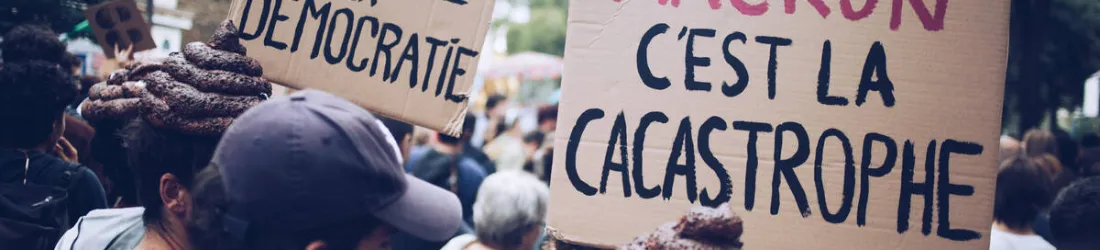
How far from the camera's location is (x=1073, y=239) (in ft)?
12.4

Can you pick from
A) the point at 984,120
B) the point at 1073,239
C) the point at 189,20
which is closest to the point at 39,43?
the point at 984,120

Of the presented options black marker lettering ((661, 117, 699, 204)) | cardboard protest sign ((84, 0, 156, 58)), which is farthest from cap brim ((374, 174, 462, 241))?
cardboard protest sign ((84, 0, 156, 58))

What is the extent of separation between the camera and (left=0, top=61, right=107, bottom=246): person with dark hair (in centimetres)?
334

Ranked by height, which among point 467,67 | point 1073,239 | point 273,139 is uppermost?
point 467,67

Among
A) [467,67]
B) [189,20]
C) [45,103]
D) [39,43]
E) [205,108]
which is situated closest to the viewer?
[205,108]

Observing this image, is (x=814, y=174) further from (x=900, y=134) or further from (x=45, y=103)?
(x=45, y=103)

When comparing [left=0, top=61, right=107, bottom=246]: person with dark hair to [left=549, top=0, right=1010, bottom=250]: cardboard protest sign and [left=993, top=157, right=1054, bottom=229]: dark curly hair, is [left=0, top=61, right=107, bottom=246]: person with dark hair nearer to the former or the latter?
[left=549, top=0, right=1010, bottom=250]: cardboard protest sign

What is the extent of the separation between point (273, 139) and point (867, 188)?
158 cm

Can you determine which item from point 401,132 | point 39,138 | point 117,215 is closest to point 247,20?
point 117,215

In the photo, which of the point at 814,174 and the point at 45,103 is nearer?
the point at 814,174

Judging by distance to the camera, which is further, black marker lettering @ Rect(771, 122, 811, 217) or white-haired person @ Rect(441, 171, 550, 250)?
white-haired person @ Rect(441, 171, 550, 250)

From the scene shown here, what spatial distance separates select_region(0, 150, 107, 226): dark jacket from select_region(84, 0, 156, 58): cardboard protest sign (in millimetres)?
1519

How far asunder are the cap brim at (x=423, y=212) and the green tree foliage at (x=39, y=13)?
3.73 meters

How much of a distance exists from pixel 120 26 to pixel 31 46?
3.39 ft
